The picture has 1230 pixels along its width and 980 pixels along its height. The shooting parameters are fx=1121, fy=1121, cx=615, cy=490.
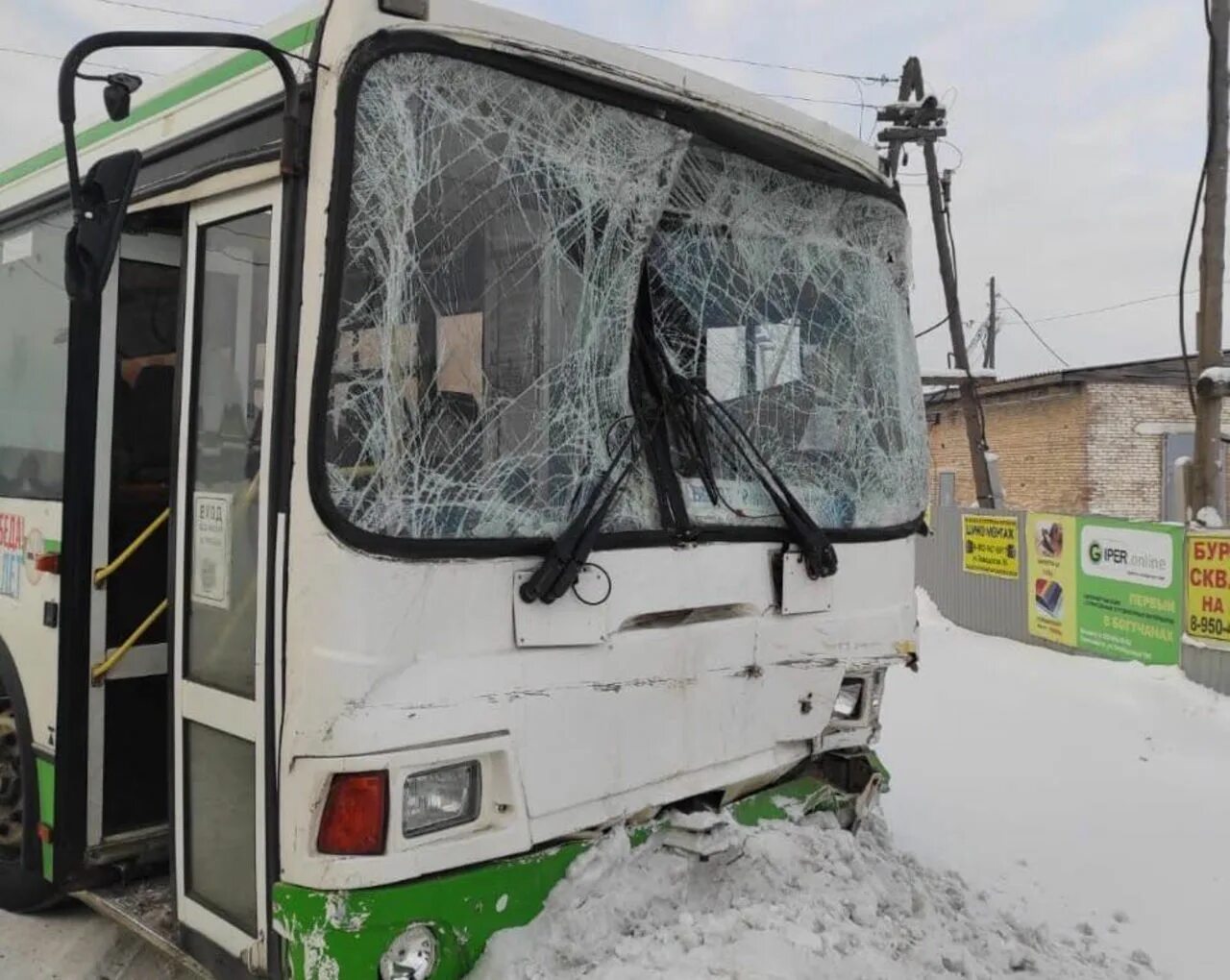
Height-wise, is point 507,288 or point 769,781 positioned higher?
point 507,288

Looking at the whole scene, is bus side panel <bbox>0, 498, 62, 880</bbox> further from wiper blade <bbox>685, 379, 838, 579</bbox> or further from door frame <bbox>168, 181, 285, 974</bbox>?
wiper blade <bbox>685, 379, 838, 579</bbox>

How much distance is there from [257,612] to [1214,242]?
1063cm

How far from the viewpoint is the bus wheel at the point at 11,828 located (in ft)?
12.2

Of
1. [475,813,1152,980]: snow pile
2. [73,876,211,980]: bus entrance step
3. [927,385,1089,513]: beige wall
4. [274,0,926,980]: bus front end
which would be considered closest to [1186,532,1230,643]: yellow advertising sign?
[475,813,1152,980]: snow pile

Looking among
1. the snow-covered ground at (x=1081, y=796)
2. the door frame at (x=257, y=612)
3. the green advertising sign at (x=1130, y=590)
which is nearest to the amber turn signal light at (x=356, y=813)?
the door frame at (x=257, y=612)

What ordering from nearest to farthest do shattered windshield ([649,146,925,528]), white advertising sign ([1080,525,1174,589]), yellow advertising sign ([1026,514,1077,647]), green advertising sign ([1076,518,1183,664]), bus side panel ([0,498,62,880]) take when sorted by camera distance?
shattered windshield ([649,146,925,528]), bus side panel ([0,498,62,880]), green advertising sign ([1076,518,1183,664]), white advertising sign ([1080,525,1174,589]), yellow advertising sign ([1026,514,1077,647])

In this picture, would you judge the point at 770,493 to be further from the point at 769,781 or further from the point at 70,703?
the point at 70,703

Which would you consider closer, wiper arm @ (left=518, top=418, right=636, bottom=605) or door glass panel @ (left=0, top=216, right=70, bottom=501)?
wiper arm @ (left=518, top=418, right=636, bottom=605)

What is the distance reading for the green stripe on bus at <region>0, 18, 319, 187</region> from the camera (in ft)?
8.53

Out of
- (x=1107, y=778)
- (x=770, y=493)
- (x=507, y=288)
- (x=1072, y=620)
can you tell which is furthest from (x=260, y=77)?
(x=1072, y=620)

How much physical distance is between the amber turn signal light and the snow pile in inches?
17.0

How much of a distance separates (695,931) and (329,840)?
89 centimetres

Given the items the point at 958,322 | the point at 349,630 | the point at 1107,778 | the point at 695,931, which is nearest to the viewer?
the point at 349,630

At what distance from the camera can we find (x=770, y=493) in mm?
3201
